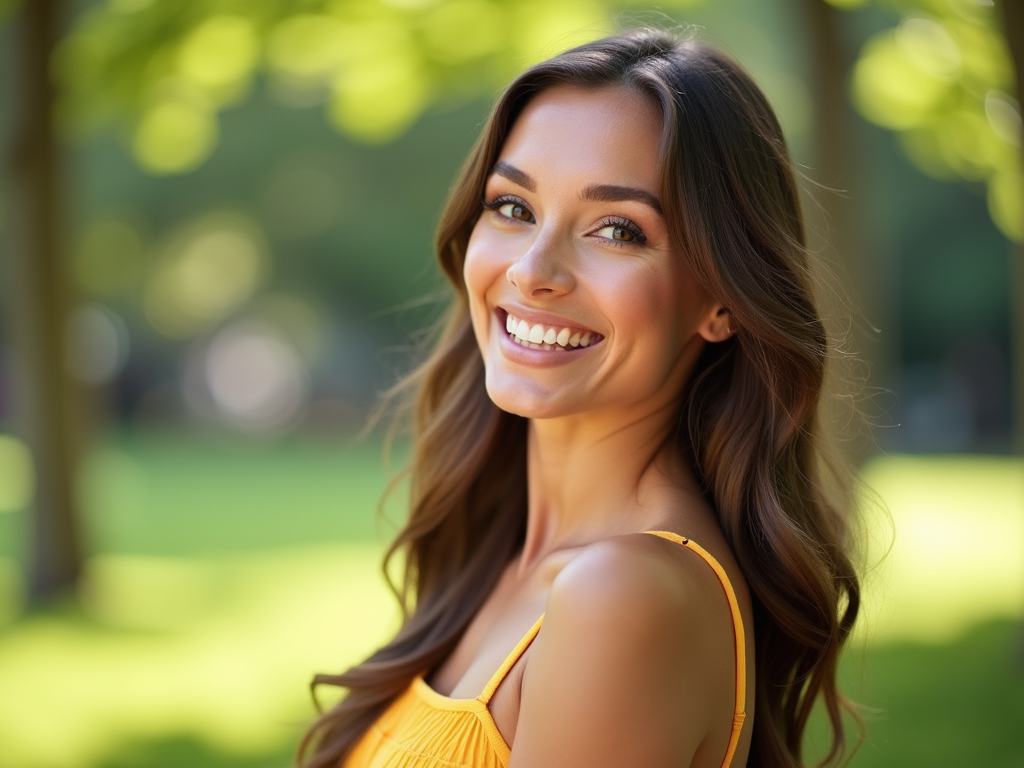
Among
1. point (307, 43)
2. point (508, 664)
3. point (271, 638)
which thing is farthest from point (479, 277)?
point (271, 638)

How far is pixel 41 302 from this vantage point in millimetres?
6699

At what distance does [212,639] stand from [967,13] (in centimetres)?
493

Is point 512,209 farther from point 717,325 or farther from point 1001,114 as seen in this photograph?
point 1001,114

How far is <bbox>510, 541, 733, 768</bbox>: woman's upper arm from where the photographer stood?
157 cm

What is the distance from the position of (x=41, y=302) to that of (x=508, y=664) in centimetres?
570

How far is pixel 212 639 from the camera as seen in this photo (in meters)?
6.21

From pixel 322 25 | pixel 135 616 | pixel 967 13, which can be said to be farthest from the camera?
pixel 135 616

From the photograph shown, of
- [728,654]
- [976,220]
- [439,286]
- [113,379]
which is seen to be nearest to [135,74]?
[439,286]

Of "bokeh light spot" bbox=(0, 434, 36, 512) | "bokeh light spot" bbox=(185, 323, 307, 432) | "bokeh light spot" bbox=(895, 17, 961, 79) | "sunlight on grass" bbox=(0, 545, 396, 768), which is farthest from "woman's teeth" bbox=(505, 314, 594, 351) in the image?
"bokeh light spot" bbox=(185, 323, 307, 432)

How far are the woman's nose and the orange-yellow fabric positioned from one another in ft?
1.56

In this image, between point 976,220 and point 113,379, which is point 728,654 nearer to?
point 976,220

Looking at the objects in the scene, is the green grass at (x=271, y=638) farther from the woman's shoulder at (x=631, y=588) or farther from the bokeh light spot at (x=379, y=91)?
the bokeh light spot at (x=379, y=91)

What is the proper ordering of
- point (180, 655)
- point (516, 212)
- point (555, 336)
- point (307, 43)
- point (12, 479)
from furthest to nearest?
point (12, 479)
point (180, 655)
point (307, 43)
point (516, 212)
point (555, 336)

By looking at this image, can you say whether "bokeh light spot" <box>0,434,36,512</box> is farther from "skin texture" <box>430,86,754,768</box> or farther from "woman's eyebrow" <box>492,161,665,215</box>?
"woman's eyebrow" <box>492,161,665,215</box>
